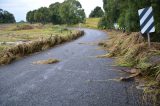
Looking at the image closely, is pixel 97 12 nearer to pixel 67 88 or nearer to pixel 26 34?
pixel 26 34

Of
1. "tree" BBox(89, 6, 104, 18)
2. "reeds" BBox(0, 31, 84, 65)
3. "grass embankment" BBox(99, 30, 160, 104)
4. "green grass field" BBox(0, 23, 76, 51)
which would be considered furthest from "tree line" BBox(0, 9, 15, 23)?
"grass embankment" BBox(99, 30, 160, 104)

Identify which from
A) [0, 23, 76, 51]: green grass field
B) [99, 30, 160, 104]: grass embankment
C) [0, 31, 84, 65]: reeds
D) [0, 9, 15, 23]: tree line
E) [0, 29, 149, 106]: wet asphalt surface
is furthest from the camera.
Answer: [0, 9, 15, 23]: tree line

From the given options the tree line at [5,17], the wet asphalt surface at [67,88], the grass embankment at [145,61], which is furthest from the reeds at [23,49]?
the tree line at [5,17]

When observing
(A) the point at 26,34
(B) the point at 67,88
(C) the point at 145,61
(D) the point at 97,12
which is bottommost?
(A) the point at 26,34

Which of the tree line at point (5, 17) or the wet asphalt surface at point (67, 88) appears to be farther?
the tree line at point (5, 17)

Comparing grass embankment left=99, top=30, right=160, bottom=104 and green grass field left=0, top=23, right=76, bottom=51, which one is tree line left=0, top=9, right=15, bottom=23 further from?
grass embankment left=99, top=30, right=160, bottom=104

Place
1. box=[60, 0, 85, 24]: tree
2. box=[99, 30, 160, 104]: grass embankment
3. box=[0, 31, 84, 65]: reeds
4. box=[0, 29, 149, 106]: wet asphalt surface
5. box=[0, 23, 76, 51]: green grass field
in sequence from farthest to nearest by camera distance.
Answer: box=[60, 0, 85, 24]: tree → box=[0, 23, 76, 51]: green grass field → box=[0, 31, 84, 65]: reeds → box=[99, 30, 160, 104]: grass embankment → box=[0, 29, 149, 106]: wet asphalt surface

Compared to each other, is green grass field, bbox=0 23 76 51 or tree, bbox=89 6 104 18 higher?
tree, bbox=89 6 104 18

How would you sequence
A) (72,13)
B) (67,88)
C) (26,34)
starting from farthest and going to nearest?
1. (72,13)
2. (26,34)
3. (67,88)

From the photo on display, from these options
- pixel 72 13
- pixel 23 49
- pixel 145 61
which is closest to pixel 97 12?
pixel 72 13

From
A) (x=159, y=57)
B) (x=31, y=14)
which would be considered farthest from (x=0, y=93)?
(x=31, y=14)

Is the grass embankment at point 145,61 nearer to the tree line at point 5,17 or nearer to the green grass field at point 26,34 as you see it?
the green grass field at point 26,34

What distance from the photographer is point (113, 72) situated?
10.2 meters

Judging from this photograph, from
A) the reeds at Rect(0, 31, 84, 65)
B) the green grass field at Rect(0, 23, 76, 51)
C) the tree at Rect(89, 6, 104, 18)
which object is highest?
the tree at Rect(89, 6, 104, 18)
